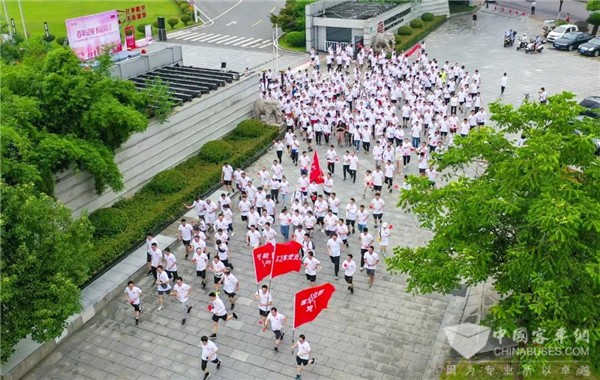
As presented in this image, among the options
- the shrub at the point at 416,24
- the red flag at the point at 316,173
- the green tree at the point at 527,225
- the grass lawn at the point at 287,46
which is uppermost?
the green tree at the point at 527,225

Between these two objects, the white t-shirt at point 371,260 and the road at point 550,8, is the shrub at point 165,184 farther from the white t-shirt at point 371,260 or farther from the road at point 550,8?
the road at point 550,8

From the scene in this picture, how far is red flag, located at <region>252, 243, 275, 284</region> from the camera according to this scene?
47.1 ft

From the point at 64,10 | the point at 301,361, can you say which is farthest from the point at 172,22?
the point at 301,361

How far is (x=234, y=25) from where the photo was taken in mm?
48562

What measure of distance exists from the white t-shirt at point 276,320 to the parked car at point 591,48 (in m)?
31.5

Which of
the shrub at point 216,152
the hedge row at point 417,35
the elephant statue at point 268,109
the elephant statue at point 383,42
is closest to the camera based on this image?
the shrub at point 216,152

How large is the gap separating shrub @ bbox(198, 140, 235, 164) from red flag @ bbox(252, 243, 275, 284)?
9.02m

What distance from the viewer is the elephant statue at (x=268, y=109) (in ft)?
86.1

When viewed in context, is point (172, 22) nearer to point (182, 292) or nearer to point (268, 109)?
point (268, 109)

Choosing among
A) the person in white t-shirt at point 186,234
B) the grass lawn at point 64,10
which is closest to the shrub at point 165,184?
the person in white t-shirt at point 186,234

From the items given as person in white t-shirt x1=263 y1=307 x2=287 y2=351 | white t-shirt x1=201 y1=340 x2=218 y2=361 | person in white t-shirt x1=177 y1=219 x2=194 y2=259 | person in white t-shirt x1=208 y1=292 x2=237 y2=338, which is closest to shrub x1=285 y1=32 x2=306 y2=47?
person in white t-shirt x1=177 y1=219 x2=194 y2=259

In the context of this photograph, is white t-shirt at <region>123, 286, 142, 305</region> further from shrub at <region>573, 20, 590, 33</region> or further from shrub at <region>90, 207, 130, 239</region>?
shrub at <region>573, 20, 590, 33</region>

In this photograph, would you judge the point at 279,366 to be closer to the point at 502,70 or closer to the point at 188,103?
the point at 188,103

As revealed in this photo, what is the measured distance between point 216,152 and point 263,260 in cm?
947
